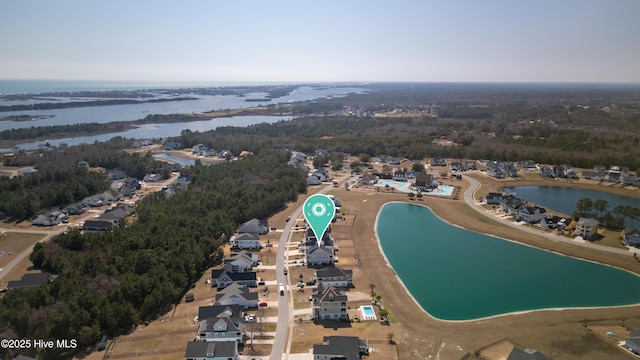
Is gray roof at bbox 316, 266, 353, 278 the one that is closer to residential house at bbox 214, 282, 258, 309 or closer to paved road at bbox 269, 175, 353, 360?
paved road at bbox 269, 175, 353, 360

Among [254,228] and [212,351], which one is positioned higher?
[254,228]

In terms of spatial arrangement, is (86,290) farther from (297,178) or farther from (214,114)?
(214,114)

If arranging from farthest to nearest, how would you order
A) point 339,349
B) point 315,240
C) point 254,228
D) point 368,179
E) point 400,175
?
point 400,175, point 368,179, point 254,228, point 315,240, point 339,349

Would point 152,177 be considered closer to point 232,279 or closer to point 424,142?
point 232,279

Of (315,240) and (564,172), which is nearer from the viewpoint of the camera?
(315,240)

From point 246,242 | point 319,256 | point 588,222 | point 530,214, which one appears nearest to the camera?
point 319,256

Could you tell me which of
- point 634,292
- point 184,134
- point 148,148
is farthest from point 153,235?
point 184,134

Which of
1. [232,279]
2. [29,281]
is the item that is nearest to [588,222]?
[232,279]
